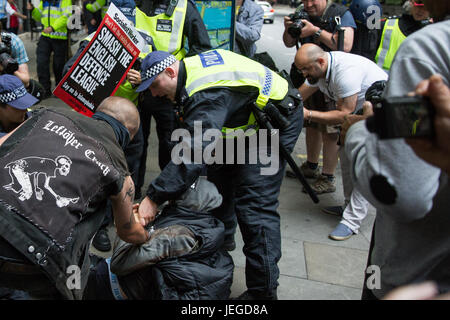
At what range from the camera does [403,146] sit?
3.28 feet

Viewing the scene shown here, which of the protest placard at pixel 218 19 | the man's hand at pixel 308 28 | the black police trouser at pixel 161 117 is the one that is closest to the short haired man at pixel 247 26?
the protest placard at pixel 218 19

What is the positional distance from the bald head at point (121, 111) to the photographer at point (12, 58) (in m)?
1.77

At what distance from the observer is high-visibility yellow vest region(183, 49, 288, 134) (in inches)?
102

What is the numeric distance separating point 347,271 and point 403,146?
8.17ft

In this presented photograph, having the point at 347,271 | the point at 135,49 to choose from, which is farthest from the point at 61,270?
the point at 347,271

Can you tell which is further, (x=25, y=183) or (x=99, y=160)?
(x=99, y=160)

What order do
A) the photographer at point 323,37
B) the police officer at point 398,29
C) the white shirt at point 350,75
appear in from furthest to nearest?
the photographer at point 323,37
the police officer at point 398,29
the white shirt at point 350,75

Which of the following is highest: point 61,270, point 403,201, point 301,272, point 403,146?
→ point 403,146

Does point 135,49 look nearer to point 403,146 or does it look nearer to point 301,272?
point 301,272

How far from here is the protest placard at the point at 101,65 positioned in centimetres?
281

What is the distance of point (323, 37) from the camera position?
4.32 meters

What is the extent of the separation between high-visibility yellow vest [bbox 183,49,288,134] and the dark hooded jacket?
615 millimetres

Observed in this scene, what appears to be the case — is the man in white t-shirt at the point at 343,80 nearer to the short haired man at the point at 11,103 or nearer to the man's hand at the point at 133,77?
the man's hand at the point at 133,77

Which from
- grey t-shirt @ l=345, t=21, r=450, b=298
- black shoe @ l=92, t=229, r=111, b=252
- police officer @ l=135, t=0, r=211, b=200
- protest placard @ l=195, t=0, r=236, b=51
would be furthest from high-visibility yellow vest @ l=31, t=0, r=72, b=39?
grey t-shirt @ l=345, t=21, r=450, b=298
